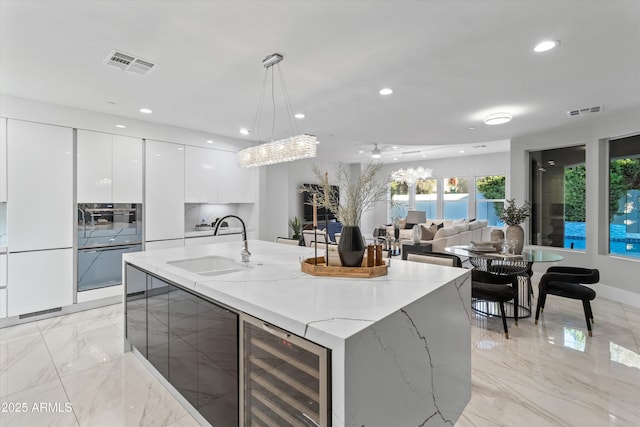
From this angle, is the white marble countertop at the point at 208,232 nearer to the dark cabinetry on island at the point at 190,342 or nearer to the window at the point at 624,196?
the dark cabinetry on island at the point at 190,342

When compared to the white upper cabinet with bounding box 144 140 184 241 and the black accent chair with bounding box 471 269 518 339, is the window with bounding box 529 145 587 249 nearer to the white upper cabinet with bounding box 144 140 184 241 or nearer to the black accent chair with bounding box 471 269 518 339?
the black accent chair with bounding box 471 269 518 339

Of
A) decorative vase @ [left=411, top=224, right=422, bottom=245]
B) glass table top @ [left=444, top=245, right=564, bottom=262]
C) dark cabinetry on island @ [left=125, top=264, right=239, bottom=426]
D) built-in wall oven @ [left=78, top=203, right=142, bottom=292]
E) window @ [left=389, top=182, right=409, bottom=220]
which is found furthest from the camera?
window @ [left=389, top=182, right=409, bottom=220]

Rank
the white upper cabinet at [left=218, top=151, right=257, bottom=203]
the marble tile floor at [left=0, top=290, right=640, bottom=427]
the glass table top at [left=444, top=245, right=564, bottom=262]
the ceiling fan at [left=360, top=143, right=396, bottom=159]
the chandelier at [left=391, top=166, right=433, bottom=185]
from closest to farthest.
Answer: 1. the marble tile floor at [left=0, top=290, right=640, bottom=427]
2. the glass table top at [left=444, top=245, right=564, bottom=262]
3. the white upper cabinet at [left=218, top=151, right=257, bottom=203]
4. the ceiling fan at [left=360, top=143, right=396, bottom=159]
5. the chandelier at [left=391, top=166, right=433, bottom=185]

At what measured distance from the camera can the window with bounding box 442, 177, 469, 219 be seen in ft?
32.1

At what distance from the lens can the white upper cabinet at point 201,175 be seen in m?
5.09

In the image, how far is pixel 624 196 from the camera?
14.6 feet

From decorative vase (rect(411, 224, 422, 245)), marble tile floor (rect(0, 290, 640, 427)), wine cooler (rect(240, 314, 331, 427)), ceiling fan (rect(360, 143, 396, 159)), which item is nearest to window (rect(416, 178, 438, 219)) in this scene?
ceiling fan (rect(360, 143, 396, 159))

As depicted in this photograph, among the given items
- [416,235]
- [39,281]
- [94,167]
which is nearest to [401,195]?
[416,235]

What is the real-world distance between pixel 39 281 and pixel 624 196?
8.04 meters

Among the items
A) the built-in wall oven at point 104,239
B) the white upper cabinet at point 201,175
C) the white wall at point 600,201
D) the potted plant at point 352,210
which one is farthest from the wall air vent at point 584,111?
the built-in wall oven at point 104,239

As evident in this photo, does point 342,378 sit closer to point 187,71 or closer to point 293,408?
point 293,408

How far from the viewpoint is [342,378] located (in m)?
1.03

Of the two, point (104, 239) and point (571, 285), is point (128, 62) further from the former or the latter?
point (571, 285)

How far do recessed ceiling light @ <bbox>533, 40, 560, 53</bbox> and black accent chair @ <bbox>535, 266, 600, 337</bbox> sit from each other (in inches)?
93.7
